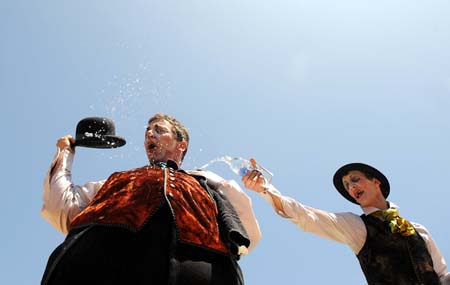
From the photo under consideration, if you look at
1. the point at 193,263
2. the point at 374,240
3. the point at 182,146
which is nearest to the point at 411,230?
the point at 374,240

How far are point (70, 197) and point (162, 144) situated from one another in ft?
2.77

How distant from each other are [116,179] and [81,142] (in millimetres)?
755

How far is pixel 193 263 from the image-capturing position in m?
2.95

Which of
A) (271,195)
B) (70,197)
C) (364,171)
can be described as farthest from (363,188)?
(70,197)

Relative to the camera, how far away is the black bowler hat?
409 cm

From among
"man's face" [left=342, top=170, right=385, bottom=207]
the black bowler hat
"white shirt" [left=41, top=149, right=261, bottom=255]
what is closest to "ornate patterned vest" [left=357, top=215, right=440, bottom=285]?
"man's face" [left=342, top=170, right=385, bottom=207]

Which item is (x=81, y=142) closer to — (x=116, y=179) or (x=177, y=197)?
(x=116, y=179)

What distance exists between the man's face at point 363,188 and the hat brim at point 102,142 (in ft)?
7.38

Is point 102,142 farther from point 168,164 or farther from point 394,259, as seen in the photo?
point 394,259

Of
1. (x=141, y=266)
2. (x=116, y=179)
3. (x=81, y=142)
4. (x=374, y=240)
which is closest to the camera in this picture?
(x=141, y=266)

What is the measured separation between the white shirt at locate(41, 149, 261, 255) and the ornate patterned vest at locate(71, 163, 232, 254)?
0.25 m

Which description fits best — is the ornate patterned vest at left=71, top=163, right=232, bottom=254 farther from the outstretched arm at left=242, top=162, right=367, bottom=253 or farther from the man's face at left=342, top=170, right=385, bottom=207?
the man's face at left=342, top=170, right=385, bottom=207

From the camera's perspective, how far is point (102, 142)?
13.5ft

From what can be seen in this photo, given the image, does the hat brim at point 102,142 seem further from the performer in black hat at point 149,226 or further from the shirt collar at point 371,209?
the shirt collar at point 371,209
